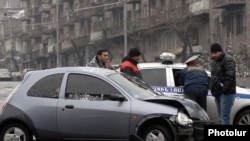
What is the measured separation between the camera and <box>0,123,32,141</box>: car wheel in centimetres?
1002

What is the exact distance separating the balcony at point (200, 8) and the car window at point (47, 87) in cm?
3801

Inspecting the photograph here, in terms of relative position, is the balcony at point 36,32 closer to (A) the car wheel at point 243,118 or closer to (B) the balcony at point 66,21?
(B) the balcony at point 66,21

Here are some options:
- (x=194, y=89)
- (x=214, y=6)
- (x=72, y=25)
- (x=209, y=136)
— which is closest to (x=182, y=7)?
(x=214, y=6)

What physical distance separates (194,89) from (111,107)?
7.85 ft

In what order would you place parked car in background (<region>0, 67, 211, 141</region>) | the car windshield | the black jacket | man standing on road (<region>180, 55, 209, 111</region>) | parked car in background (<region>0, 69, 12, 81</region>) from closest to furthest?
parked car in background (<region>0, 67, 211, 141</region>) < the car windshield < the black jacket < man standing on road (<region>180, 55, 209, 111</region>) < parked car in background (<region>0, 69, 12, 81</region>)

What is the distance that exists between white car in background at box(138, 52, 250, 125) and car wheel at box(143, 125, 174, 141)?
286 centimetres

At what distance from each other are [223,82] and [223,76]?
0.12m

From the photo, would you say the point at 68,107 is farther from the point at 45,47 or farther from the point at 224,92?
the point at 45,47

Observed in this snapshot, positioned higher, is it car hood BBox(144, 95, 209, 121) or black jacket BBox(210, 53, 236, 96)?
black jacket BBox(210, 53, 236, 96)

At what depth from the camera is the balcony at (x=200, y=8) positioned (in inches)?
1865

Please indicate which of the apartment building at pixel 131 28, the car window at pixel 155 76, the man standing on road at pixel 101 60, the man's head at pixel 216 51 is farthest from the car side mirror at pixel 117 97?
the apartment building at pixel 131 28

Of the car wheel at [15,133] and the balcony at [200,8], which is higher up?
the balcony at [200,8]

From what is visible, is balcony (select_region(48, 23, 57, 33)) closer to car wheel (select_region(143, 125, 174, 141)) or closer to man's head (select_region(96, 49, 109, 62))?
man's head (select_region(96, 49, 109, 62))

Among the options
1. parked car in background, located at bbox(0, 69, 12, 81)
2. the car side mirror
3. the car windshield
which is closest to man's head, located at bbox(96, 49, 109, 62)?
the car windshield
